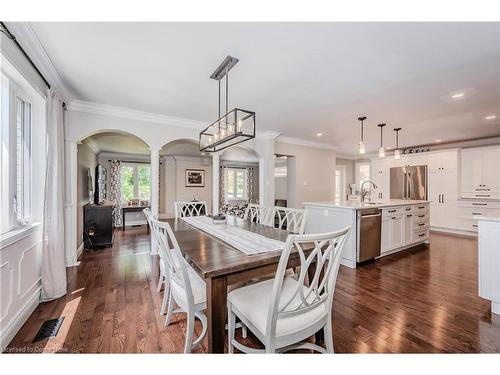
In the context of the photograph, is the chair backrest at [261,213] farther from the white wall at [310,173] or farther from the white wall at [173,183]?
the white wall at [173,183]

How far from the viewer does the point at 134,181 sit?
6938 millimetres

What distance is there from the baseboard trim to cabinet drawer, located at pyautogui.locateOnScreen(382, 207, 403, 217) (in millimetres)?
4416

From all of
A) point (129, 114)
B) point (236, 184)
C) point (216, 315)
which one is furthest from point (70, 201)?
point (236, 184)

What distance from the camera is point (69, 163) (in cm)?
313

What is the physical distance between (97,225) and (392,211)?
5.35 meters

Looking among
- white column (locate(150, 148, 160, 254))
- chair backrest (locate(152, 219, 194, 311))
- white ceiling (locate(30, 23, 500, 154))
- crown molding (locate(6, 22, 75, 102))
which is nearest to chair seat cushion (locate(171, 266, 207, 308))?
chair backrest (locate(152, 219, 194, 311))

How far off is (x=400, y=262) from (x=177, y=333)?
333 cm

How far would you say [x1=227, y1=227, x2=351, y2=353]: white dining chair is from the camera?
112 cm

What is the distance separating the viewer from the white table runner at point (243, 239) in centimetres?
161

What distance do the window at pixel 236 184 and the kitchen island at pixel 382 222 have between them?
15.7ft

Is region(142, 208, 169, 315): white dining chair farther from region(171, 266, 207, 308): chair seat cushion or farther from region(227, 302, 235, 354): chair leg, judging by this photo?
region(227, 302, 235, 354): chair leg

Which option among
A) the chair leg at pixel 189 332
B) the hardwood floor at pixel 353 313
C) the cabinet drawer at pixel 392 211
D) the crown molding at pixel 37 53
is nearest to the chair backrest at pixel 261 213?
the hardwood floor at pixel 353 313
